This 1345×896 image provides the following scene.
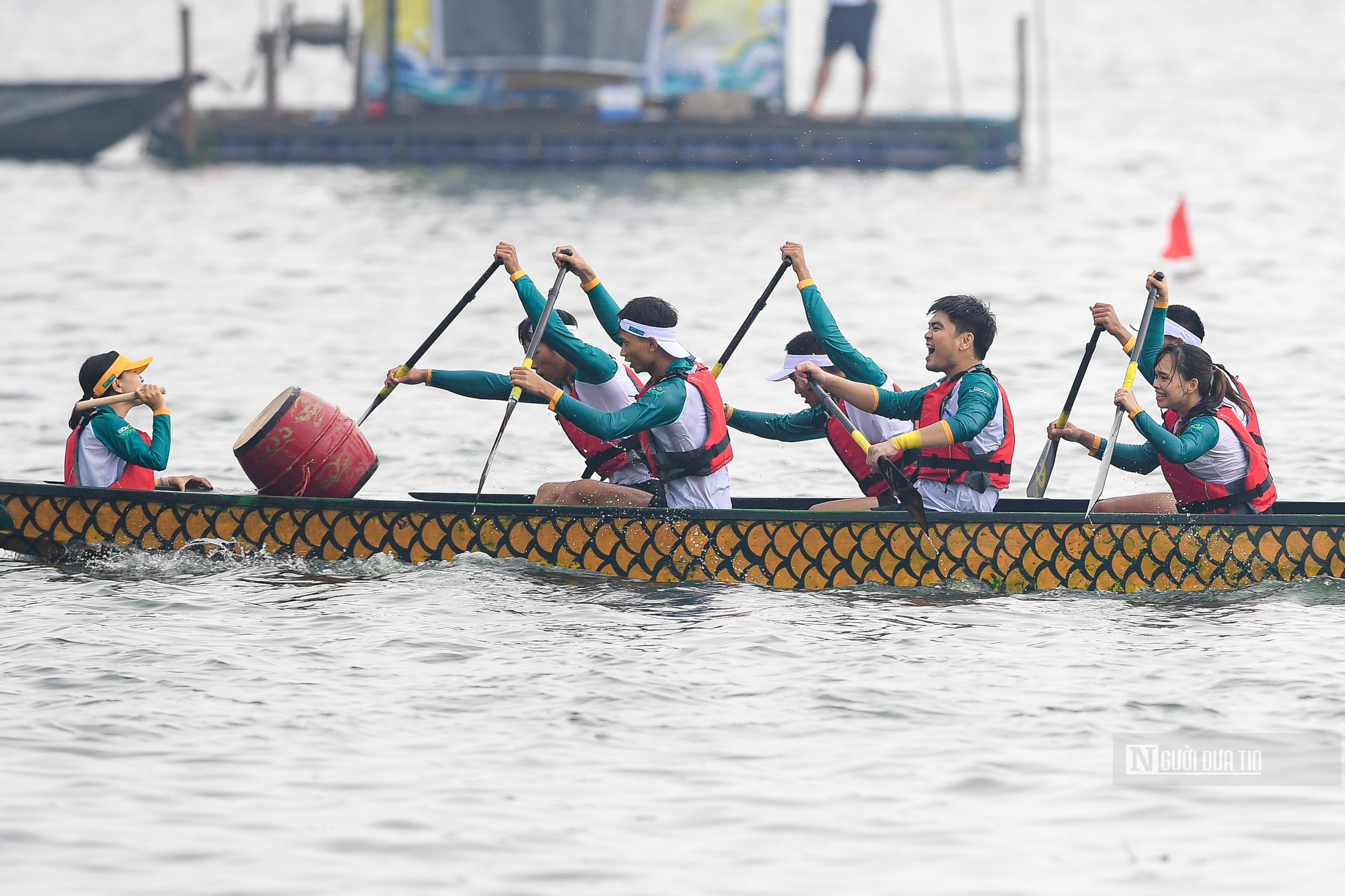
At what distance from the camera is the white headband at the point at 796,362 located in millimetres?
10469

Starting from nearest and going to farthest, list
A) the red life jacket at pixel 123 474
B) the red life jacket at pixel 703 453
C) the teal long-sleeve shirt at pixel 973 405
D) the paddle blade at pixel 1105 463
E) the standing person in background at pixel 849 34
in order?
1. the teal long-sleeve shirt at pixel 973 405
2. the paddle blade at pixel 1105 463
3. the red life jacket at pixel 703 453
4. the red life jacket at pixel 123 474
5. the standing person in background at pixel 849 34

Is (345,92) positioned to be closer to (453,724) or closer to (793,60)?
(793,60)

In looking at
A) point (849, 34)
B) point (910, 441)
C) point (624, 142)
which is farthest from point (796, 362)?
point (849, 34)

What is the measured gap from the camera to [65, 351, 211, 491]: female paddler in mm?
10438

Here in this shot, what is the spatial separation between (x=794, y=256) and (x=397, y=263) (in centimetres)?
1688

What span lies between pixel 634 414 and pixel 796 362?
1.04m

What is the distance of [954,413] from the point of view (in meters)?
9.96

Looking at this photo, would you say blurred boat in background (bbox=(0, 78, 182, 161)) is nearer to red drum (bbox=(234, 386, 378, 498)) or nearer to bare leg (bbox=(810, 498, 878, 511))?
red drum (bbox=(234, 386, 378, 498))

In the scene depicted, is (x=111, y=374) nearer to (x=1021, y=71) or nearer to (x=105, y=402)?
(x=105, y=402)

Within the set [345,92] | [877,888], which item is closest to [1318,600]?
[877,888]

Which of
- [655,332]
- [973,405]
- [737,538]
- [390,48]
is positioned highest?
[390,48]

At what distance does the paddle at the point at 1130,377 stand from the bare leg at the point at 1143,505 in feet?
0.86

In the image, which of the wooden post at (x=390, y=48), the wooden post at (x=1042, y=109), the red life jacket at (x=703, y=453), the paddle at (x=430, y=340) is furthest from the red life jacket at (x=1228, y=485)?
the wooden post at (x=390, y=48)

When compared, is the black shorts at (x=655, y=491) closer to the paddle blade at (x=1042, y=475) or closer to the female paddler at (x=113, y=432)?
the paddle blade at (x=1042, y=475)
